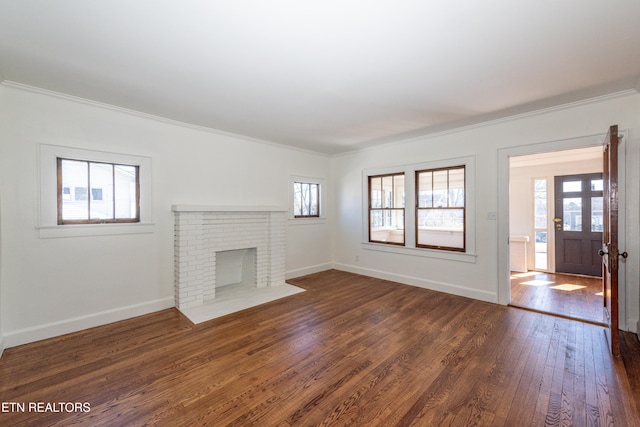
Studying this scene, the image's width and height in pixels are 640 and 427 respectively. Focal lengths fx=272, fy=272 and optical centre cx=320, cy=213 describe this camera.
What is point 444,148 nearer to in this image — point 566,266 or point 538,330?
point 538,330

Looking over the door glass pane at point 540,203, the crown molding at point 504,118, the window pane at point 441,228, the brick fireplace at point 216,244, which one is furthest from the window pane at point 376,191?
the door glass pane at point 540,203

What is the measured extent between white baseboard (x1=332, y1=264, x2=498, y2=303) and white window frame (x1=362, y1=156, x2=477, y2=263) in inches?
16.8

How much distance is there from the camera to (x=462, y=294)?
4199 mm

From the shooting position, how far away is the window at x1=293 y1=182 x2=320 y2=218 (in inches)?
218

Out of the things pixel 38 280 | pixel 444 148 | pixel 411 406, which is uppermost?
pixel 444 148

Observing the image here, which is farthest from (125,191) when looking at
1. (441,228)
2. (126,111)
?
(441,228)

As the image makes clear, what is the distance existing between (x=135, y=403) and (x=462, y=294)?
4.18 m

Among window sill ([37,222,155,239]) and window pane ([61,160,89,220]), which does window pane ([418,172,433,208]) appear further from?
window pane ([61,160,89,220])

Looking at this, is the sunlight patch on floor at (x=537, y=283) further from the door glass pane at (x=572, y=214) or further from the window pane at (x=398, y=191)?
the window pane at (x=398, y=191)

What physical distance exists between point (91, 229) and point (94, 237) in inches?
3.9

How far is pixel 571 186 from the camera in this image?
214 inches

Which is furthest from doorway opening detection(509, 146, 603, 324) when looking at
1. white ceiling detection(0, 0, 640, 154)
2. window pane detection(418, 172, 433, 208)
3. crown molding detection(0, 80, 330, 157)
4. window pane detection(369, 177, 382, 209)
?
crown molding detection(0, 80, 330, 157)

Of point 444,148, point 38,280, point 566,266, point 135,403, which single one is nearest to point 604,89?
point 444,148

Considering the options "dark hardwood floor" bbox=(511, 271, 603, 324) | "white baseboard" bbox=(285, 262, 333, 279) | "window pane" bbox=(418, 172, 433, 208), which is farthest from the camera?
"white baseboard" bbox=(285, 262, 333, 279)
